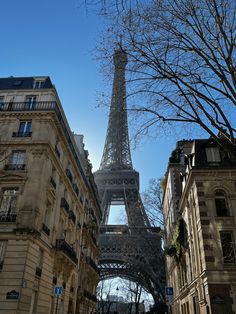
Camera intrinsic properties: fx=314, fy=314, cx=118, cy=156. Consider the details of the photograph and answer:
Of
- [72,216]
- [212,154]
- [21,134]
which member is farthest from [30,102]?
[212,154]

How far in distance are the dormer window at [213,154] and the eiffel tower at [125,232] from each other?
17.4m

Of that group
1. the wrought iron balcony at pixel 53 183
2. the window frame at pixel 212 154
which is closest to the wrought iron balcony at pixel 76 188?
the wrought iron balcony at pixel 53 183

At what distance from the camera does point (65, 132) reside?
98.2ft

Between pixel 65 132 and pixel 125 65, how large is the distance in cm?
2022

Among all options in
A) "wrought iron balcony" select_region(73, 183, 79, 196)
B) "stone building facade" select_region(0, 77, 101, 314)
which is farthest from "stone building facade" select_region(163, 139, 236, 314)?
"wrought iron balcony" select_region(73, 183, 79, 196)

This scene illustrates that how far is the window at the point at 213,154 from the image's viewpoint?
85.9 feet

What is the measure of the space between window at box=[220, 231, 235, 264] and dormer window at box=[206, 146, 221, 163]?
20.2 ft

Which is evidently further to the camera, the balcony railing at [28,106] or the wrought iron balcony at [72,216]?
the wrought iron balcony at [72,216]

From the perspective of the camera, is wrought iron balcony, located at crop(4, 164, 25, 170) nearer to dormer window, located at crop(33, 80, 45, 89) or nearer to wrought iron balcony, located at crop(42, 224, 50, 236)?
wrought iron balcony, located at crop(42, 224, 50, 236)

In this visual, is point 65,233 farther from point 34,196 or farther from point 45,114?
point 45,114

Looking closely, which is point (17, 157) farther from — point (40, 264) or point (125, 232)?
point (125, 232)

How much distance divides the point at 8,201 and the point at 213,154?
16.7m

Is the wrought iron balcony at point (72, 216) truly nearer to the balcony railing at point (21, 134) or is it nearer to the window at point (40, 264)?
the window at point (40, 264)

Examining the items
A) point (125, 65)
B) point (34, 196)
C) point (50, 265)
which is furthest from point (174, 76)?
point (50, 265)
